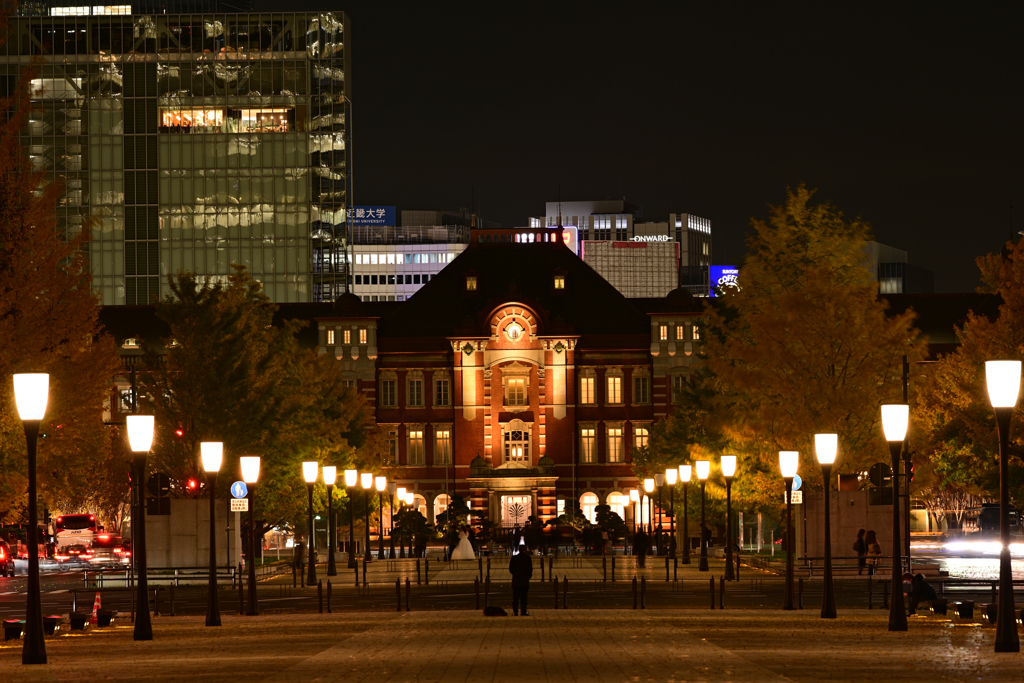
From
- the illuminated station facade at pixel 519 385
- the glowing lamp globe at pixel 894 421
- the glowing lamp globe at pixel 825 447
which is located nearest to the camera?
the glowing lamp globe at pixel 894 421

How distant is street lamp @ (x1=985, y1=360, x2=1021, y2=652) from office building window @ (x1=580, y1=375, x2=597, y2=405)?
81571 mm

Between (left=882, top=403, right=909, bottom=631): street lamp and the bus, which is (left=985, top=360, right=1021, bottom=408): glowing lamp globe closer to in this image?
(left=882, top=403, right=909, bottom=631): street lamp

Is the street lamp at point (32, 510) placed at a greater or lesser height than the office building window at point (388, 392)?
lesser

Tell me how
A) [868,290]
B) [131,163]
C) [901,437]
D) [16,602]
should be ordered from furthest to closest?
1. [131,163]
2. [868,290]
3. [16,602]
4. [901,437]

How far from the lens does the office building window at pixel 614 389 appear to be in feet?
343

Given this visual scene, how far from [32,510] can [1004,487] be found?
13850 millimetres

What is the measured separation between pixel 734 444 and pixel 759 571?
4.69 meters

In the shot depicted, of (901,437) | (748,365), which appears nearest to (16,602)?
(748,365)

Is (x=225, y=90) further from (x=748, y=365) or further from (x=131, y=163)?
(x=748, y=365)

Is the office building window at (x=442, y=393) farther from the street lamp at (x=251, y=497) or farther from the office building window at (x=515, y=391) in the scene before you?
the street lamp at (x=251, y=497)

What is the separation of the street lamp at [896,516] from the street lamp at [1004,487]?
3796 mm

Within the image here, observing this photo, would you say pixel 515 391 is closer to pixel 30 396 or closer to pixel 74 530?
Result: pixel 74 530

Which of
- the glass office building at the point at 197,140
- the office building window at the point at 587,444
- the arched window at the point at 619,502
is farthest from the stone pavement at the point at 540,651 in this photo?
the glass office building at the point at 197,140

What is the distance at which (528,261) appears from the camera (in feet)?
357
